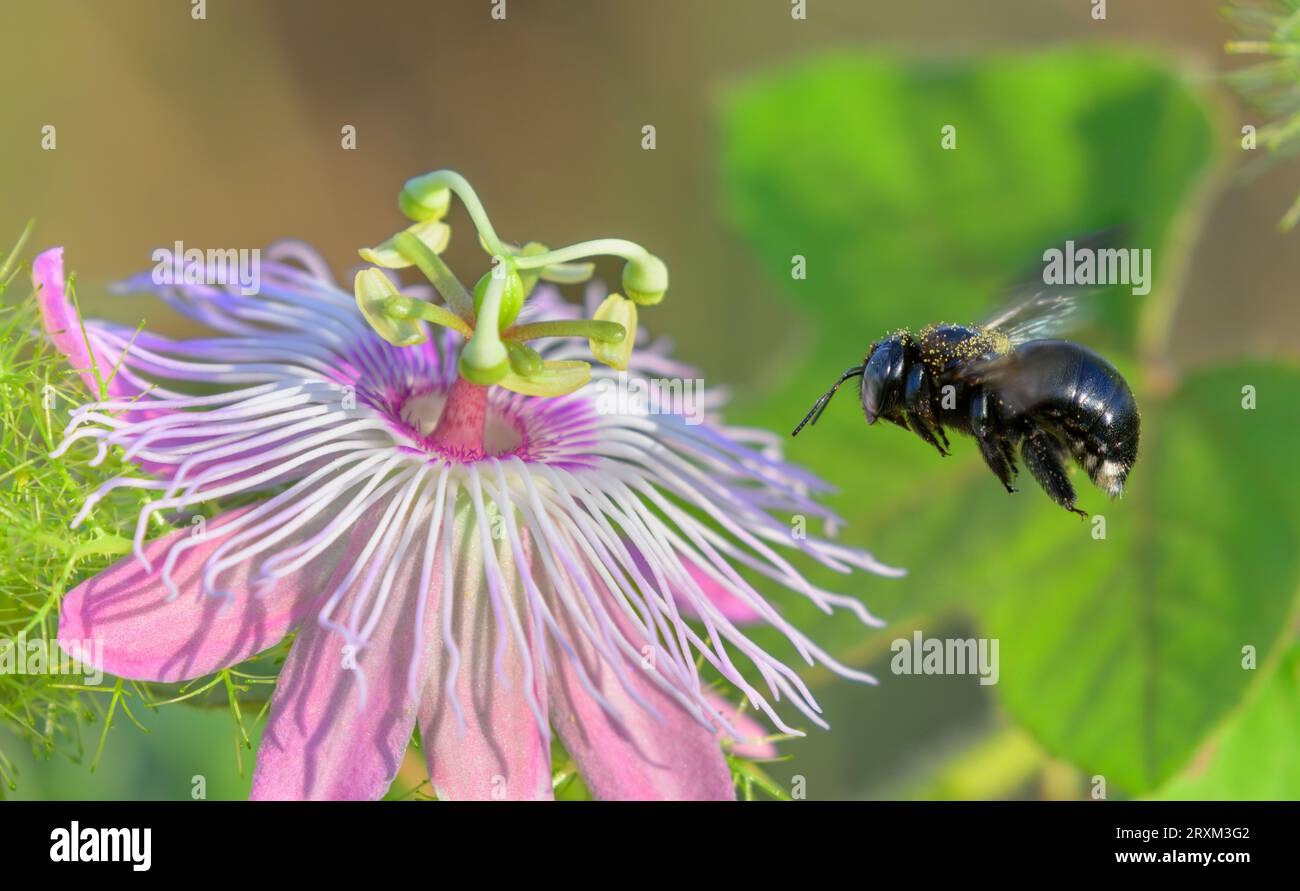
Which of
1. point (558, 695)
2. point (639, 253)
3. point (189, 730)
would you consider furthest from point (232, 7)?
point (558, 695)

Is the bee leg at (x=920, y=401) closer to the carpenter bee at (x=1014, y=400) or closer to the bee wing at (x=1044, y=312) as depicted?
the carpenter bee at (x=1014, y=400)

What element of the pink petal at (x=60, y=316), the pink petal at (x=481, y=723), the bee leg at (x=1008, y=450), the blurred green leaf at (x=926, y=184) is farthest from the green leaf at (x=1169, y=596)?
the pink petal at (x=60, y=316)

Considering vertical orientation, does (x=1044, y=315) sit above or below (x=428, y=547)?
above

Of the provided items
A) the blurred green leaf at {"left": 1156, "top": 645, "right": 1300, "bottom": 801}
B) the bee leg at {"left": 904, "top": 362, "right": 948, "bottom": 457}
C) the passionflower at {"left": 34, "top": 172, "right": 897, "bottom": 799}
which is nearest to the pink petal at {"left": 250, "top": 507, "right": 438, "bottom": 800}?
the passionflower at {"left": 34, "top": 172, "right": 897, "bottom": 799}

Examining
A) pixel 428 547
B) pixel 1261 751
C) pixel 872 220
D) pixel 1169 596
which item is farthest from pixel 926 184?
pixel 428 547

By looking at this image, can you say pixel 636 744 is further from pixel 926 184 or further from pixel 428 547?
pixel 926 184

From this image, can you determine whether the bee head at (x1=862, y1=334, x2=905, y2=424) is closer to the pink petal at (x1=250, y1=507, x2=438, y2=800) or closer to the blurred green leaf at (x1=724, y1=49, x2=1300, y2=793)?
the blurred green leaf at (x1=724, y1=49, x2=1300, y2=793)

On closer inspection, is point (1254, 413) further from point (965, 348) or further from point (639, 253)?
point (639, 253)
